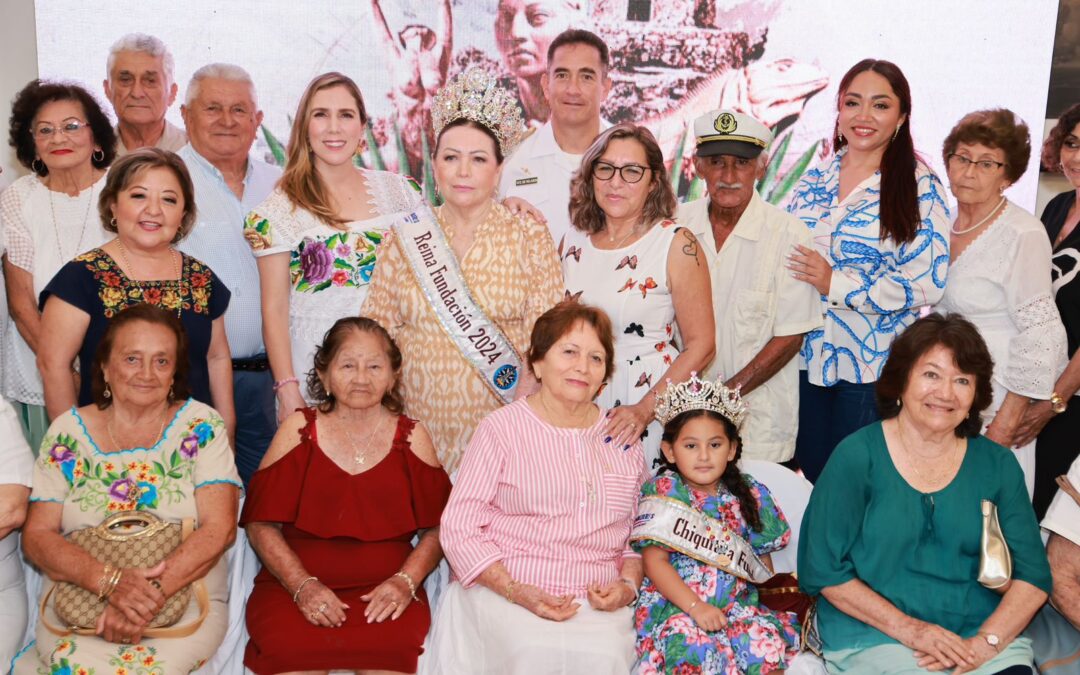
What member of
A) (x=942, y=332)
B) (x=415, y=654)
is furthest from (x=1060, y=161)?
(x=415, y=654)

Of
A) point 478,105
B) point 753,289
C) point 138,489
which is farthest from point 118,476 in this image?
point 753,289

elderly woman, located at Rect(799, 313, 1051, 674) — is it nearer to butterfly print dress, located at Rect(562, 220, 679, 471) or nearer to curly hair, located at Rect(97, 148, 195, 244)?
butterfly print dress, located at Rect(562, 220, 679, 471)

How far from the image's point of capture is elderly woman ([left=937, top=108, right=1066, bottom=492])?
3.21 m

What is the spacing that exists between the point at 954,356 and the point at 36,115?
3.08 m

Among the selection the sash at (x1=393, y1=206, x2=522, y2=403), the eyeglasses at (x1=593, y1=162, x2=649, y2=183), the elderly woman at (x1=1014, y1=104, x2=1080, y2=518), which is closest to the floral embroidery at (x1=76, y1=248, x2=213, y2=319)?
the sash at (x1=393, y1=206, x2=522, y2=403)

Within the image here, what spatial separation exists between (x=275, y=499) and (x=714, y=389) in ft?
4.11

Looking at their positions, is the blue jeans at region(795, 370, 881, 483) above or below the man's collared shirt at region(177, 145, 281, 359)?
below

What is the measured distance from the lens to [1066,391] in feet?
11.0

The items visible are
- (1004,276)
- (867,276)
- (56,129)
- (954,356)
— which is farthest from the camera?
(56,129)

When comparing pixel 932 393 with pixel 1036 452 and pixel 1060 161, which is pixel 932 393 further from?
pixel 1060 161

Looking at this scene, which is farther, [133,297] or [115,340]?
[133,297]

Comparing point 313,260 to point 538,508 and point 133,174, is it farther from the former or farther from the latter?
point 538,508

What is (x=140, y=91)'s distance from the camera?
13.6 ft

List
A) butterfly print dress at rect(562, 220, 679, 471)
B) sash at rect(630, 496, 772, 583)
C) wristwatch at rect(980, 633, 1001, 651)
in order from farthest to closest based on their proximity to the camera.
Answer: butterfly print dress at rect(562, 220, 679, 471) < sash at rect(630, 496, 772, 583) < wristwatch at rect(980, 633, 1001, 651)
